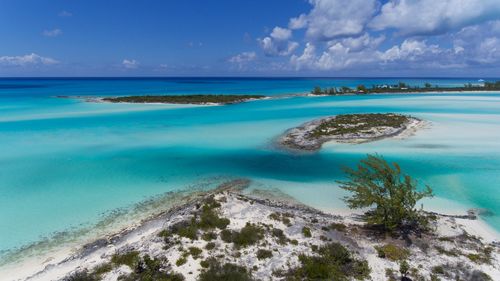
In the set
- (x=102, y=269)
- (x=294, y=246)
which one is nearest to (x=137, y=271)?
(x=102, y=269)

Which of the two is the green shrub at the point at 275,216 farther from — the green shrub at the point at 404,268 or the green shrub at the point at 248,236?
the green shrub at the point at 404,268

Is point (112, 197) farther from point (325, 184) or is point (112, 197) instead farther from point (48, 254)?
point (325, 184)

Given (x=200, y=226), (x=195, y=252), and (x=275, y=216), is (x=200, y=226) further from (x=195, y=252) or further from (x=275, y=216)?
(x=275, y=216)

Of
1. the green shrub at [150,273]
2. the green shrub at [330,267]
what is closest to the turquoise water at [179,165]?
the green shrub at [330,267]

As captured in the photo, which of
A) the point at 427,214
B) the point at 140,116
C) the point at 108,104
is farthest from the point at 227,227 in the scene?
the point at 108,104

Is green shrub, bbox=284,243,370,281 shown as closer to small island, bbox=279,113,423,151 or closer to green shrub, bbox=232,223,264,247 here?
green shrub, bbox=232,223,264,247
